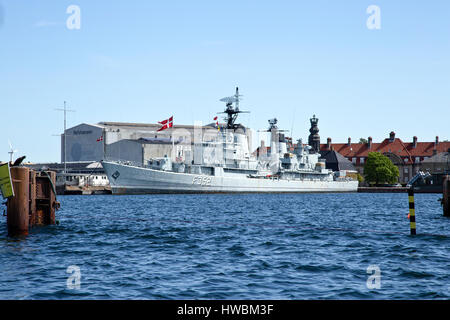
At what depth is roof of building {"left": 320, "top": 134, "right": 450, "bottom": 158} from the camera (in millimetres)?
136400

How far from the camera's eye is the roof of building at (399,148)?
13640 centimetres

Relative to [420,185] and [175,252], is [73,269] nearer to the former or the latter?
[175,252]

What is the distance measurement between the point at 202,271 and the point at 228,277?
1.02m

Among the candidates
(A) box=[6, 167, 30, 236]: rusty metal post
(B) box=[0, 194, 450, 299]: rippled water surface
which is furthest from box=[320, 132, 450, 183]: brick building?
(A) box=[6, 167, 30, 236]: rusty metal post

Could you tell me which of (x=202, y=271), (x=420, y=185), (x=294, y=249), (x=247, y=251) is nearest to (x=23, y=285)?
(x=202, y=271)

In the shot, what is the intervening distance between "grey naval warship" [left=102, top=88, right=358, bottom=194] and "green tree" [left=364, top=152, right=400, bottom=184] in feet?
36.0

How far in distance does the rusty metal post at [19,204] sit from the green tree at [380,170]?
10845 centimetres

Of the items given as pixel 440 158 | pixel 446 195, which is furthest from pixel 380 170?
pixel 446 195

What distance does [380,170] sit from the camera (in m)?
121

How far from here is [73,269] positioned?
14188 mm

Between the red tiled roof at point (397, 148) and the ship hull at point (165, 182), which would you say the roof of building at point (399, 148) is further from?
the ship hull at point (165, 182)

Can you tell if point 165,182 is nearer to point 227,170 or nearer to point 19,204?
point 227,170

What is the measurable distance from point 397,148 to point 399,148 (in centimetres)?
48
